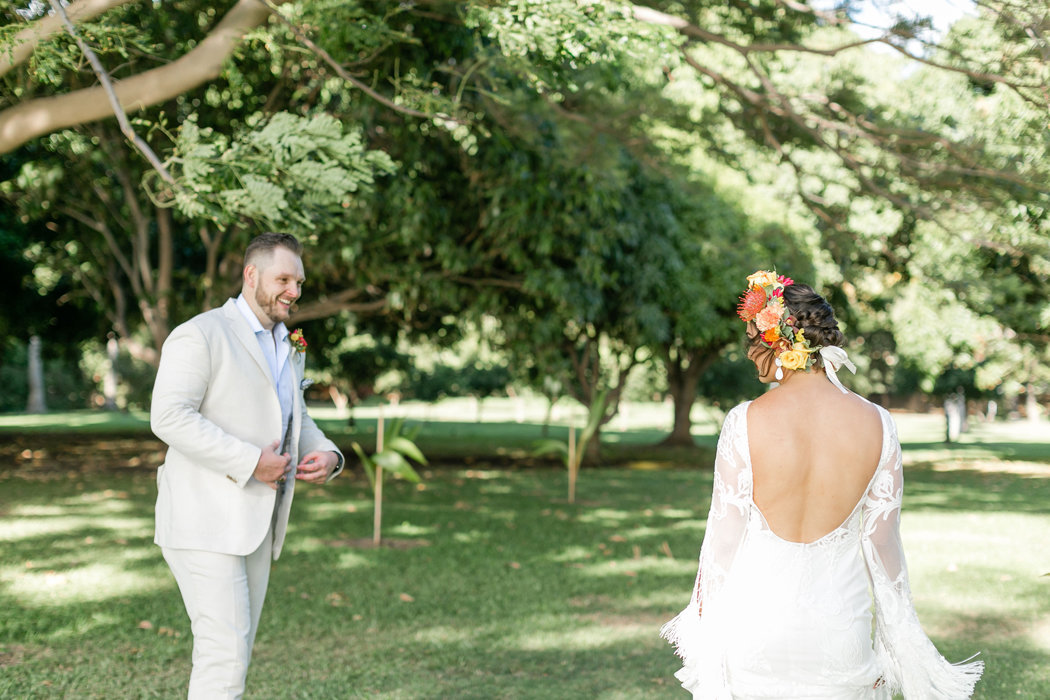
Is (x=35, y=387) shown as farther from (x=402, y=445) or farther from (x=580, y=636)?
(x=580, y=636)

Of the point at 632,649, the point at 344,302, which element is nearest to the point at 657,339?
the point at 344,302

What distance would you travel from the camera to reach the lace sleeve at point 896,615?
289 cm

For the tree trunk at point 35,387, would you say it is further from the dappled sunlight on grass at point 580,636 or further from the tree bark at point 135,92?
the dappled sunlight on grass at point 580,636

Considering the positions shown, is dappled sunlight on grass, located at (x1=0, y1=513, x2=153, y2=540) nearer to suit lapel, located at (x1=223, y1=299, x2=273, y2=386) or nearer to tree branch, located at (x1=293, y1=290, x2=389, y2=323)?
tree branch, located at (x1=293, y1=290, x2=389, y2=323)

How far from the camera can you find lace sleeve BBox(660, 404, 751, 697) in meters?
2.84

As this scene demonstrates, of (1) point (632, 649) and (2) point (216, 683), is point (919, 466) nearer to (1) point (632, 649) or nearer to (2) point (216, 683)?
(1) point (632, 649)

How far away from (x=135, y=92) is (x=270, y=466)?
4.17 metres

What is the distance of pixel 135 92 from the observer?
22.2ft

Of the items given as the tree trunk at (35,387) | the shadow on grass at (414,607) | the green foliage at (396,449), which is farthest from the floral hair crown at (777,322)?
the tree trunk at (35,387)

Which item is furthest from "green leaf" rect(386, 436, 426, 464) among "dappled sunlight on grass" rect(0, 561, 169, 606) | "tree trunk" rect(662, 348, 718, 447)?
"tree trunk" rect(662, 348, 718, 447)

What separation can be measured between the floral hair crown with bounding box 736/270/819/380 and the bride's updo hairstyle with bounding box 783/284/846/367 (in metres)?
0.02

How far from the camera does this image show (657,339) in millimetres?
17422

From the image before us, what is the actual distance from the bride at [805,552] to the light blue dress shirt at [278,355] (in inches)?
78.2

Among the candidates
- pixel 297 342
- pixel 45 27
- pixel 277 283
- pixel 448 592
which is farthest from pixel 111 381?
pixel 277 283
